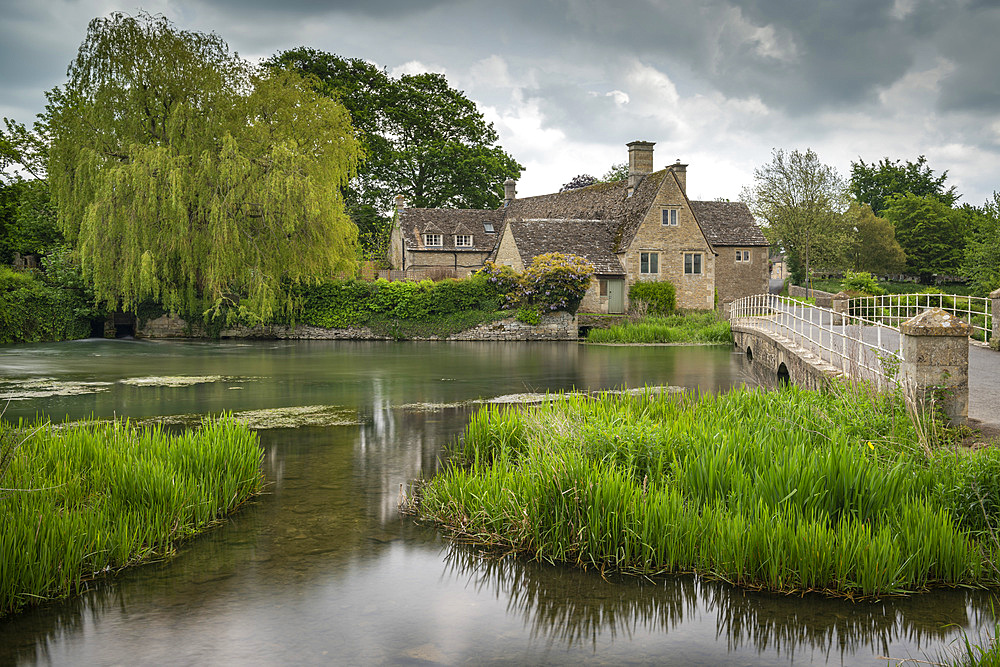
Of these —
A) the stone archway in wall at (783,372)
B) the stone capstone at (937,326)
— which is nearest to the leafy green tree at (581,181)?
the stone archway in wall at (783,372)

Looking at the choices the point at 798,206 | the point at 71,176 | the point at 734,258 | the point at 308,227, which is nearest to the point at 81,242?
the point at 71,176

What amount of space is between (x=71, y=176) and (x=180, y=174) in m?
5.69

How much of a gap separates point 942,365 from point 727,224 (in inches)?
1868

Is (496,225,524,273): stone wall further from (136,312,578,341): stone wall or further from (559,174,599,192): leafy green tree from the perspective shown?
(559,174,599,192): leafy green tree

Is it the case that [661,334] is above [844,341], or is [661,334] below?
below

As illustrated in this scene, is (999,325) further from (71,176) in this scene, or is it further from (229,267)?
(71,176)

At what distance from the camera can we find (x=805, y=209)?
64500 millimetres

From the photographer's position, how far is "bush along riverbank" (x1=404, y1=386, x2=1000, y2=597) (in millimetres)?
6266

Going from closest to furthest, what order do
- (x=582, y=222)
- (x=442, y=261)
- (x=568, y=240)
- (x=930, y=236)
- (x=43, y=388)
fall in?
(x=43, y=388), (x=568, y=240), (x=582, y=222), (x=442, y=261), (x=930, y=236)

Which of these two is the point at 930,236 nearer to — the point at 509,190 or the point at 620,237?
the point at 620,237

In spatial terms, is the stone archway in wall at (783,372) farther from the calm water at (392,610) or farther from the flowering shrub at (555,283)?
the flowering shrub at (555,283)

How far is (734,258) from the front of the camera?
5322 centimetres

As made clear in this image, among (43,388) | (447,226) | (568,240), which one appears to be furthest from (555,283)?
(43,388)

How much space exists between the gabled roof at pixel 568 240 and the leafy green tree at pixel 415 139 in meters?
13.5
